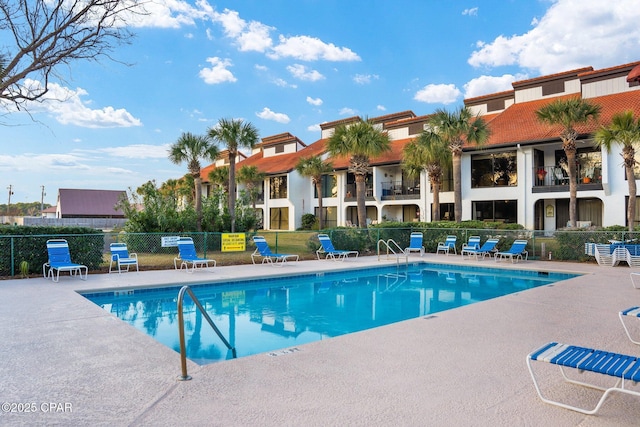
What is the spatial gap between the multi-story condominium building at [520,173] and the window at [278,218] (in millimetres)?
2285

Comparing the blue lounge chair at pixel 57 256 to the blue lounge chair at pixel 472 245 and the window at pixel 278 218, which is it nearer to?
the blue lounge chair at pixel 472 245

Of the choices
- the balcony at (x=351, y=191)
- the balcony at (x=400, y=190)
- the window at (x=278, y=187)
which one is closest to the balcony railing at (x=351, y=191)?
the balcony at (x=351, y=191)

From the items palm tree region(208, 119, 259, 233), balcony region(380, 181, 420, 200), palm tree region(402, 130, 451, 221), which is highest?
palm tree region(208, 119, 259, 233)

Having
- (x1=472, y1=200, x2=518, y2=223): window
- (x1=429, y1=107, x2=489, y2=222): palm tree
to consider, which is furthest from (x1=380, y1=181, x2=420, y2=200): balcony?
(x1=429, y1=107, x2=489, y2=222): palm tree

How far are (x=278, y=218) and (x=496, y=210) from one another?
60.6 ft

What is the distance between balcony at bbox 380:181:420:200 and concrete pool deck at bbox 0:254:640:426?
21.4 meters

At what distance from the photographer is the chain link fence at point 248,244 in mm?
11555

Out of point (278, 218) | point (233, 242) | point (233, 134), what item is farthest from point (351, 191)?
point (233, 242)

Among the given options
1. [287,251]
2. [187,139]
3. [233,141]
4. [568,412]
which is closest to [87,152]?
[187,139]

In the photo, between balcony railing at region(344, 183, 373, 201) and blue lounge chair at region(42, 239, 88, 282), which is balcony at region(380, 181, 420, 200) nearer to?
balcony railing at region(344, 183, 373, 201)

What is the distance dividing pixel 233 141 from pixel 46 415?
20.6 meters

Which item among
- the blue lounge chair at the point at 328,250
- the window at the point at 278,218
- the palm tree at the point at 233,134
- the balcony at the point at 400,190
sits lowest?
the blue lounge chair at the point at 328,250

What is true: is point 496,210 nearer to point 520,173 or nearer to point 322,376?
point 520,173

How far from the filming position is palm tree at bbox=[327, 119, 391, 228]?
2050cm
